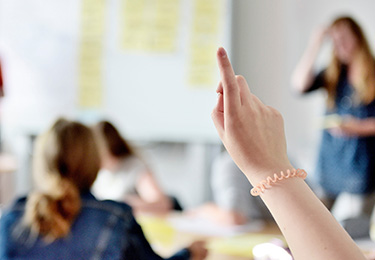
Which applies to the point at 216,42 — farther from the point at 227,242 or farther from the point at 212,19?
the point at 227,242

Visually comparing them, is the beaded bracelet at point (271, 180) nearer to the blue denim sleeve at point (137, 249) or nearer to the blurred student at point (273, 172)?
the blurred student at point (273, 172)

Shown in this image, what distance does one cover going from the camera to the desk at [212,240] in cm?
164

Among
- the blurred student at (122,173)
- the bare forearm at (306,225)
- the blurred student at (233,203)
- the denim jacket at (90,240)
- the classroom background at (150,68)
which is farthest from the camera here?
the classroom background at (150,68)

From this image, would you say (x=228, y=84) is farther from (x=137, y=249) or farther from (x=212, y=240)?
(x=212, y=240)

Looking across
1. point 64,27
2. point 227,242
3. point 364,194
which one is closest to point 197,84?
point 64,27

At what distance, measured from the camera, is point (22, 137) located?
12.6 feet

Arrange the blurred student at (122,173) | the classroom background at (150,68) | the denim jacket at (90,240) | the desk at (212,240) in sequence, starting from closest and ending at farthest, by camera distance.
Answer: the denim jacket at (90,240)
the desk at (212,240)
the blurred student at (122,173)
the classroom background at (150,68)

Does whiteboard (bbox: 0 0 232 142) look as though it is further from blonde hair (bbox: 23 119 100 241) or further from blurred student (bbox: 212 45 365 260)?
blurred student (bbox: 212 45 365 260)

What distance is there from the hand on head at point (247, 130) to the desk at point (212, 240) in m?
0.99

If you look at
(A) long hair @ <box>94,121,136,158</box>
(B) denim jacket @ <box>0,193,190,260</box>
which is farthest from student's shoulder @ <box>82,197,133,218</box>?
(A) long hair @ <box>94,121,136,158</box>

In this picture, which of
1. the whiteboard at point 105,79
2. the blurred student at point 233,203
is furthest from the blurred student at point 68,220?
the whiteboard at point 105,79

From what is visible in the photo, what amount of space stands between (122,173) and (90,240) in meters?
1.32

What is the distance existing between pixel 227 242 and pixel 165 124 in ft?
6.76

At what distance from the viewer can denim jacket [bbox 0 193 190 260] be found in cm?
138
